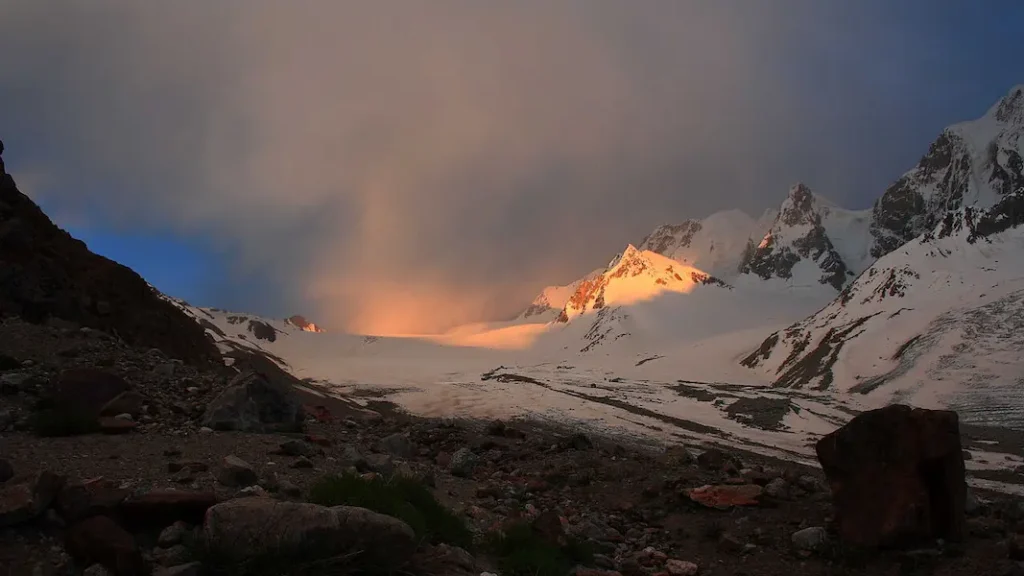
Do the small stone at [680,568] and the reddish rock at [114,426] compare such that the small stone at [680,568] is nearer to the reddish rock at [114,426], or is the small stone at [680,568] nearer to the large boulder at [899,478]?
the large boulder at [899,478]

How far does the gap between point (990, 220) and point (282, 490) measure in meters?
146

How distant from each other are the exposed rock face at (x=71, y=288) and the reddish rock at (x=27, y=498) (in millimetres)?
11611

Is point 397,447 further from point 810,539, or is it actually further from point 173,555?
point 810,539

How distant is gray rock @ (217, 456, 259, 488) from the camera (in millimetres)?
7348

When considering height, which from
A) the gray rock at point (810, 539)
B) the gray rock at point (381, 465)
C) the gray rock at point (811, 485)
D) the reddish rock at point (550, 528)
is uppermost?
the gray rock at point (381, 465)

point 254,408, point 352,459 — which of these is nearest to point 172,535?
point 352,459

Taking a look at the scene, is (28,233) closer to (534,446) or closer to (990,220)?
(534,446)

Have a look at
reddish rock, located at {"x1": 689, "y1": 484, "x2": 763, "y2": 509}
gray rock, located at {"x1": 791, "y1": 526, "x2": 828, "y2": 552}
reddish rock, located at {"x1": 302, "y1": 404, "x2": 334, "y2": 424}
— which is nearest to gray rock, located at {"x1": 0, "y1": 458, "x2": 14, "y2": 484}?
reddish rock, located at {"x1": 302, "y1": 404, "x2": 334, "y2": 424}

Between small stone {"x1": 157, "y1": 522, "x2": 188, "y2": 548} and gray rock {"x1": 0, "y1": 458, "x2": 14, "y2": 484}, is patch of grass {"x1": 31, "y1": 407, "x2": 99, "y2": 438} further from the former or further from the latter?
small stone {"x1": 157, "y1": 522, "x2": 188, "y2": 548}

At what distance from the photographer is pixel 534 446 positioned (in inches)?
587

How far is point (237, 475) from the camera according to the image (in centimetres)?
741

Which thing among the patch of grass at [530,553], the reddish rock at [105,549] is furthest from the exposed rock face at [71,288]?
the patch of grass at [530,553]

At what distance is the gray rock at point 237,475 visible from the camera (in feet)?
24.1

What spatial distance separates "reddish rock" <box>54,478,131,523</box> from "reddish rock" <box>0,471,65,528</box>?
0.30ft
